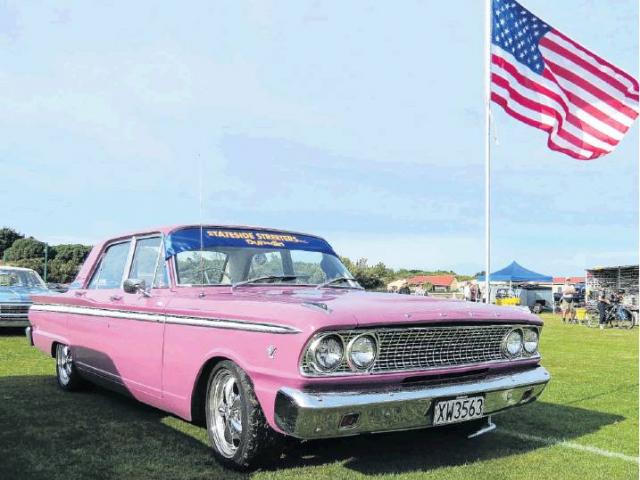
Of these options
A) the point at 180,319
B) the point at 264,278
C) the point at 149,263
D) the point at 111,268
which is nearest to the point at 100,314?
the point at 111,268

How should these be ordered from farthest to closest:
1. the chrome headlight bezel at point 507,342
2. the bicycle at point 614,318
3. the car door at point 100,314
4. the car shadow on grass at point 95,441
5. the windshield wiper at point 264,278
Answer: the bicycle at point 614,318, the car door at point 100,314, the windshield wiper at point 264,278, the chrome headlight bezel at point 507,342, the car shadow on grass at point 95,441

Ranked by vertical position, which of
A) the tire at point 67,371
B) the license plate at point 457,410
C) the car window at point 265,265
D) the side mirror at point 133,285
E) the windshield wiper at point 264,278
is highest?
the car window at point 265,265

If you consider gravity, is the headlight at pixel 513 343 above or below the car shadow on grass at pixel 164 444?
above

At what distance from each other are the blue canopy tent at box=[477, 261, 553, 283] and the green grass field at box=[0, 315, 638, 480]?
25624mm

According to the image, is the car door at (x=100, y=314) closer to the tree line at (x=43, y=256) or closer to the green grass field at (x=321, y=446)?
the green grass field at (x=321, y=446)

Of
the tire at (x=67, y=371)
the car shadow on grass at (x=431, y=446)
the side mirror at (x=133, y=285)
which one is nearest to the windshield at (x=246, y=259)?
the side mirror at (x=133, y=285)

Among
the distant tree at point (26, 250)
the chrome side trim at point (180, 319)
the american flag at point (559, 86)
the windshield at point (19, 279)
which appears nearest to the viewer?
the chrome side trim at point (180, 319)

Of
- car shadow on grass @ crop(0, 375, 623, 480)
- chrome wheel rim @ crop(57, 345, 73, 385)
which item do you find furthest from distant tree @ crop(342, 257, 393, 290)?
chrome wheel rim @ crop(57, 345, 73, 385)

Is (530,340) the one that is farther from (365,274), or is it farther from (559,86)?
(559,86)

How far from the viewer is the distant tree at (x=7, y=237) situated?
3312 inches

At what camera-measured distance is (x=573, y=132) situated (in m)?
9.27

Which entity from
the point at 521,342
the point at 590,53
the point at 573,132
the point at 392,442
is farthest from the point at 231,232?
the point at 590,53

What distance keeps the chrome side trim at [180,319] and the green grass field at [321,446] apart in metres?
0.81

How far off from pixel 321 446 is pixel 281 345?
1260mm
